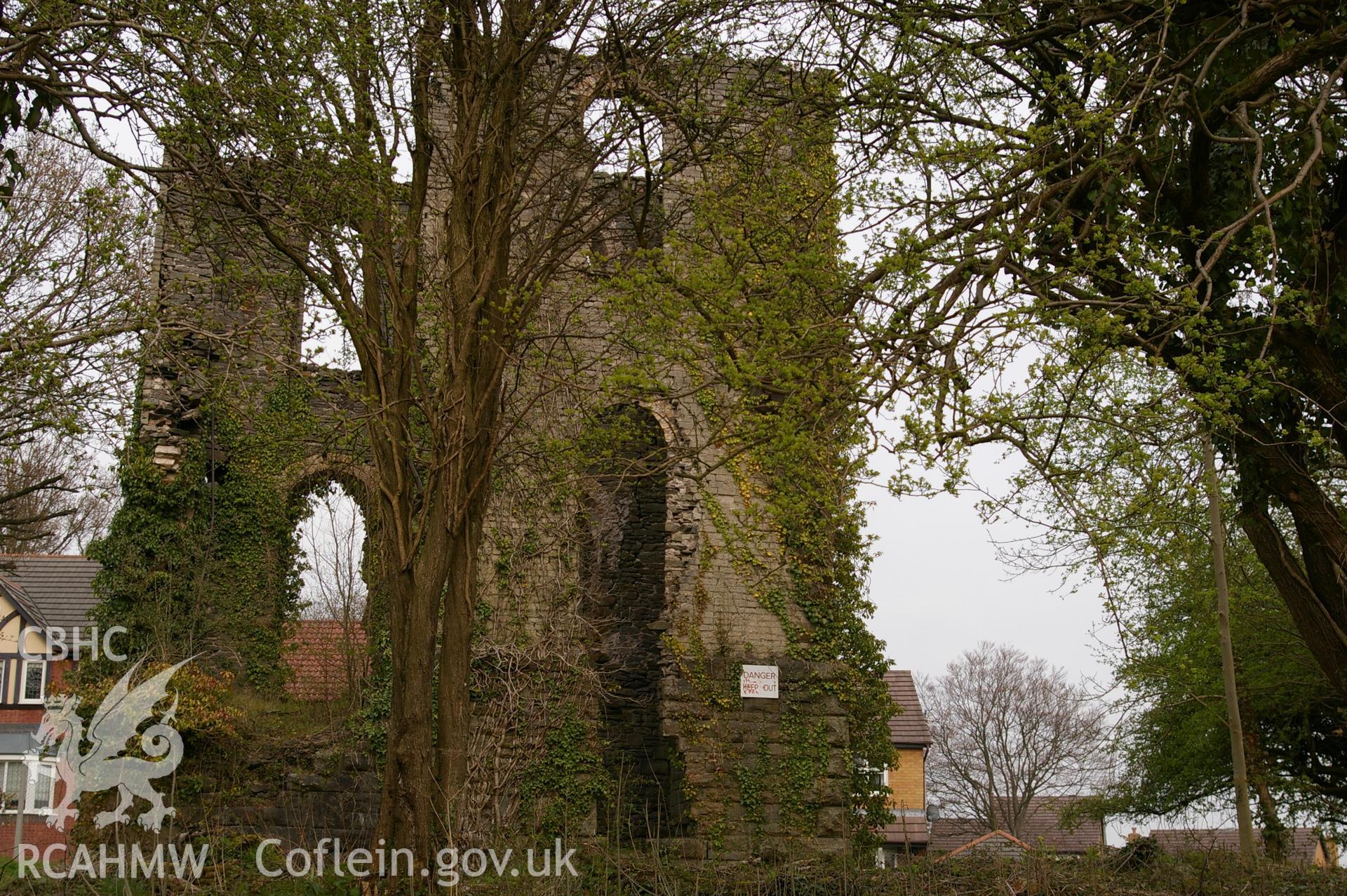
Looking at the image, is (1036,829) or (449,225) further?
(1036,829)

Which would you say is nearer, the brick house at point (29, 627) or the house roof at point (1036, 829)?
the brick house at point (29, 627)

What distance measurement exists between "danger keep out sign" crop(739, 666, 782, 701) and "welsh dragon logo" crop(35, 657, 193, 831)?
642cm

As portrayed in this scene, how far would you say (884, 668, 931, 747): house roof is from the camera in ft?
98.7

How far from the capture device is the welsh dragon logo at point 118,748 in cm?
1151

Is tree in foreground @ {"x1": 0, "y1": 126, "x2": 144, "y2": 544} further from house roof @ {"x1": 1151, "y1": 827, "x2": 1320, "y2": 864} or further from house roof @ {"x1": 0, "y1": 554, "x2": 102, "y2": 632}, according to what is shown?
house roof @ {"x1": 1151, "y1": 827, "x2": 1320, "y2": 864}

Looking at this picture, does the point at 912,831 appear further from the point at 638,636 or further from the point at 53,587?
the point at 53,587

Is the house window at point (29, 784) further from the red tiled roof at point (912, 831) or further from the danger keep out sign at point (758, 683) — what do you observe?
the red tiled roof at point (912, 831)

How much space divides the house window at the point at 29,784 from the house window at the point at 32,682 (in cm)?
163

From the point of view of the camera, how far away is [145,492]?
14680 mm

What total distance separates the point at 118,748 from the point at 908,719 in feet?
75.6

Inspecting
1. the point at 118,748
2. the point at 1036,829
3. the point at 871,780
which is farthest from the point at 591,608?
the point at 1036,829

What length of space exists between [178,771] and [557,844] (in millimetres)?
6963

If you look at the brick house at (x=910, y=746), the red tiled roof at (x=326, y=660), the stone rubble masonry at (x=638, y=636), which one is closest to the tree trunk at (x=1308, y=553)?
the stone rubble masonry at (x=638, y=636)

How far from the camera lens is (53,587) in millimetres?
24422
